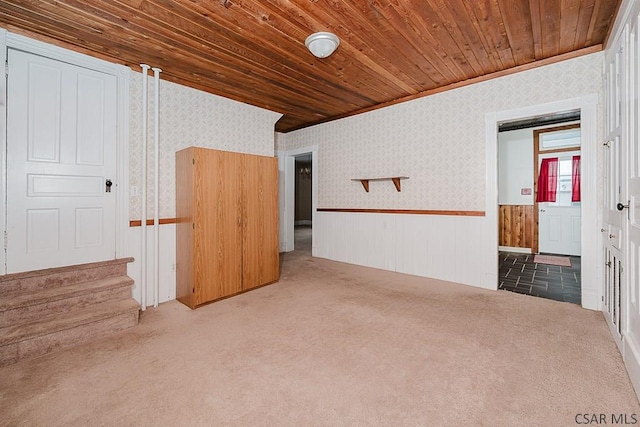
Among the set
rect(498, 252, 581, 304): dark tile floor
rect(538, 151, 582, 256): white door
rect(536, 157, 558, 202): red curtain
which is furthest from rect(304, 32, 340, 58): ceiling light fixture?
rect(538, 151, 582, 256): white door

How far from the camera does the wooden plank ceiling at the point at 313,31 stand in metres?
2.23

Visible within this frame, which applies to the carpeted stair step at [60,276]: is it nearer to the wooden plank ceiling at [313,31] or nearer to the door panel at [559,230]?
the wooden plank ceiling at [313,31]

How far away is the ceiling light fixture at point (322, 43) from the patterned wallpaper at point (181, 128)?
1801mm

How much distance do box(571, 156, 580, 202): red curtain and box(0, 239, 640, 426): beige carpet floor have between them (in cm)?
382

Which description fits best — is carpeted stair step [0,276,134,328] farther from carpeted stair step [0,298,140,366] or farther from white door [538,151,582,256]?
white door [538,151,582,256]

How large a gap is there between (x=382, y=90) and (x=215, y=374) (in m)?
3.74

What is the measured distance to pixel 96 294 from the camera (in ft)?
8.91

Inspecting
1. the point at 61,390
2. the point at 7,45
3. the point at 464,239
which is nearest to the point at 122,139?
the point at 7,45

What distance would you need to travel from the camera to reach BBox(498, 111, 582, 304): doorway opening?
5555 mm

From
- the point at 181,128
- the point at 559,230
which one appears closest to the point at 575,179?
the point at 559,230

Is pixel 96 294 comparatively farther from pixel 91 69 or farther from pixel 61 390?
pixel 91 69

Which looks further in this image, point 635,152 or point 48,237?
point 48,237

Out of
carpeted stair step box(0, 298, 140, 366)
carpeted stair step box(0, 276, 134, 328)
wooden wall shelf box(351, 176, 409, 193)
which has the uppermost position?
wooden wall shelf box(351, 176, 409, 193)

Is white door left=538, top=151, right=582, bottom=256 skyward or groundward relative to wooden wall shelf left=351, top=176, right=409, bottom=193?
groundward
